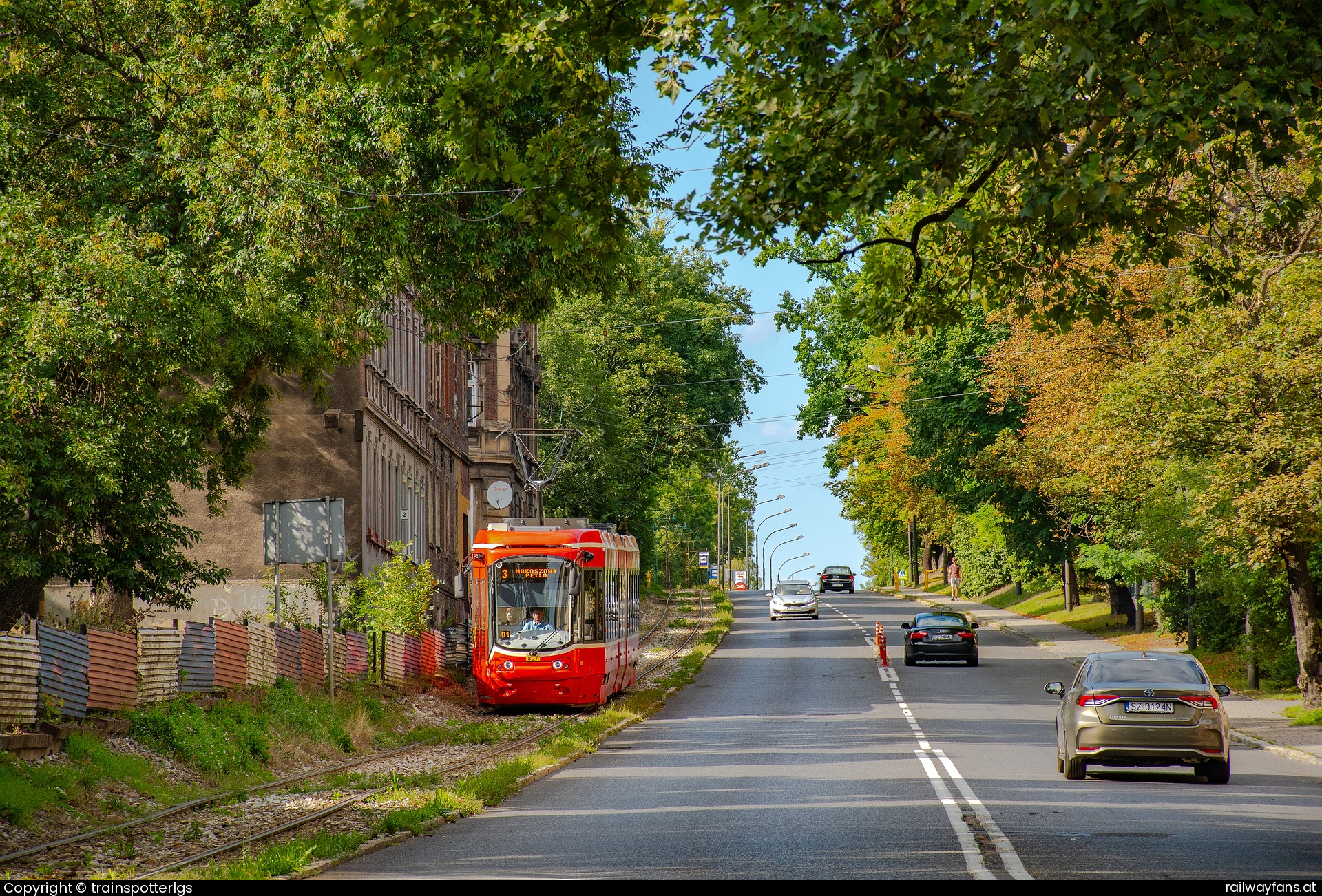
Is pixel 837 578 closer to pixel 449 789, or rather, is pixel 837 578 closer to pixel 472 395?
pixel 472 395

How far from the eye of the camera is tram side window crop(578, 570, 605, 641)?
29.1m

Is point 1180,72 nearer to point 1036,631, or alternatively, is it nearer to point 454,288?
point 454,288

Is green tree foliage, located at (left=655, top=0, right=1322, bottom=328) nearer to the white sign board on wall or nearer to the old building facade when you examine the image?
the white sign board on wall

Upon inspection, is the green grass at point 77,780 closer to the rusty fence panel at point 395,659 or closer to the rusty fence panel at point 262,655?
the rusty fence panel at point 262,655

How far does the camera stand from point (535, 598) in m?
29.0

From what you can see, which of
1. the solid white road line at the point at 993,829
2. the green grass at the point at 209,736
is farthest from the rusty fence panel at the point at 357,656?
the solid white road line at the point at 993,829

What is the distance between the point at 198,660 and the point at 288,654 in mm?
4094

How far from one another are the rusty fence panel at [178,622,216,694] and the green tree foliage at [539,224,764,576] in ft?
106

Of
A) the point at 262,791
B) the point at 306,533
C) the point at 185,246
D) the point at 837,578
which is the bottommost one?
the point at 262,791

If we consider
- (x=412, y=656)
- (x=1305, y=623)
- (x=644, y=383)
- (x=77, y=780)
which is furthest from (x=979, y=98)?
(x=644, y=383)

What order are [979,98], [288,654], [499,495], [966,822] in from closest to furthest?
[979,98] → [966,822] → [288,654] → [499,495]

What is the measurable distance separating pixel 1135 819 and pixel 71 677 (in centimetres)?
1077

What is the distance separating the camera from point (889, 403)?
217ft

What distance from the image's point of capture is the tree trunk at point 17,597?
20906 millimetres
